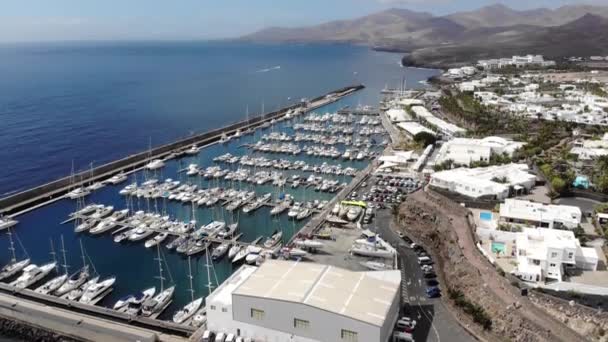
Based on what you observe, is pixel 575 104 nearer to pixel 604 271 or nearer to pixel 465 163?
pixel 465 163

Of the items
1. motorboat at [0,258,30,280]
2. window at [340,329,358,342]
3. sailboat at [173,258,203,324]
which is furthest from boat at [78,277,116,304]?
window at [340,329,358,342]

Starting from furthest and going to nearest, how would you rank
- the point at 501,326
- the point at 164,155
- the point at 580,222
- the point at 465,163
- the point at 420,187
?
the point at 164,155
the point at 465,163
the point at 420,187
the point at 580,222
the point at 501,326

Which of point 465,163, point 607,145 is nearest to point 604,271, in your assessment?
point 465,163

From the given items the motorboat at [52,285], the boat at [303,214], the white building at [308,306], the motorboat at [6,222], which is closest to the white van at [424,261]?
the white building at [308,306]

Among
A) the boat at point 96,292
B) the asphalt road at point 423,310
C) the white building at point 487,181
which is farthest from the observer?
the white building at point 487,181

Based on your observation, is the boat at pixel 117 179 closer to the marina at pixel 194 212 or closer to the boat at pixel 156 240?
the marina at pixel 194 212

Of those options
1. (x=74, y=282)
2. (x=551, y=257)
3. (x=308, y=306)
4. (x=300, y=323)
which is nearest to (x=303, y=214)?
(x=74, y=282)
